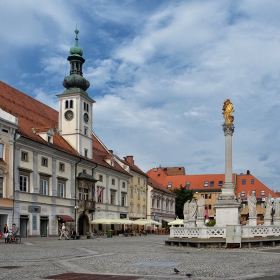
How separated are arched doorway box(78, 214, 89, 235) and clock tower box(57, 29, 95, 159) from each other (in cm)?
695

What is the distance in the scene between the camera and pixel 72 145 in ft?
171

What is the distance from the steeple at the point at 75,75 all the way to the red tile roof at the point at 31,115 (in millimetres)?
3859

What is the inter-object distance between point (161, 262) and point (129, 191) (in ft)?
162

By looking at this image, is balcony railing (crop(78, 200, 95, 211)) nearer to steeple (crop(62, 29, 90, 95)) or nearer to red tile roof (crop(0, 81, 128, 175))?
red tile roof (crop(0, 81, 128, 175))

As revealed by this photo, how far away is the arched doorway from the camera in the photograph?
50.5 metres

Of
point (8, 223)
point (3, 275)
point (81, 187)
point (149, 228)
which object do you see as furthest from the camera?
point (149, 228)

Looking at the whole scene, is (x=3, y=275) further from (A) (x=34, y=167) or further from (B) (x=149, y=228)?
(B) (x=149, y=228)

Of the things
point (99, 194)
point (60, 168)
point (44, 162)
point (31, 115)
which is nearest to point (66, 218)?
point (60, 168)

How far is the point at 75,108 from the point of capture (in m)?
53.2

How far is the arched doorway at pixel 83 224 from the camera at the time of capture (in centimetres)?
5053

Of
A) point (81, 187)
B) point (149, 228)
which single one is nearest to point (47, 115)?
point (81, 187)

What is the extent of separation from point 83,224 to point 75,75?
16.8m

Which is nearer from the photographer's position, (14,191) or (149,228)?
(14,191)

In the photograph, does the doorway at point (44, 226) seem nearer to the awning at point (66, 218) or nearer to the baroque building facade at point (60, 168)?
the baroque building facade at point (60, 168)
